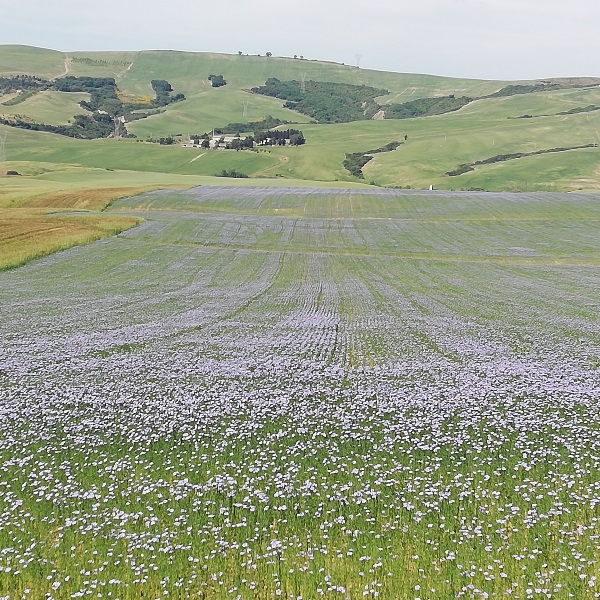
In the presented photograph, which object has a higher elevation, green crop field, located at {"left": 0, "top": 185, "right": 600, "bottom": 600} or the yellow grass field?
green crop field, located at {"left": 0, "top": 185, "right": 600, "bottom": 600}

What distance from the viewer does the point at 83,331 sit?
28.2 m

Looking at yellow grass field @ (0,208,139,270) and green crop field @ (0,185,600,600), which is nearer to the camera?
green crop field @ (0,185,600,600)

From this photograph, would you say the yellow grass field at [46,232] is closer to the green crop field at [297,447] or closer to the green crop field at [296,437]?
the green crop field at [296,437]

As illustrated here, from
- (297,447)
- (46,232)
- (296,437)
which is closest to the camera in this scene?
(297,447)

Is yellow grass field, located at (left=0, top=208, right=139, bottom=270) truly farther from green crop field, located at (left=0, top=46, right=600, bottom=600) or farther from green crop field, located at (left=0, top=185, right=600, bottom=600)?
green crop field, located at (left=0, top=185, right=600, bottom=600)

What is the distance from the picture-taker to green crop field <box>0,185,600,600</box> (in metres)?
9.64

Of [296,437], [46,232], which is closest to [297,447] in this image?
[296,437]

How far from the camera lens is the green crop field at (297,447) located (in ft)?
31.6

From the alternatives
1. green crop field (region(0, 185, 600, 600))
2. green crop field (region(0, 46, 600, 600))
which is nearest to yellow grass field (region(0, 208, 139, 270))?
green crop field (region(0, 46, 600, 600))

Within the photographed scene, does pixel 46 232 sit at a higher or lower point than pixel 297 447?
lower

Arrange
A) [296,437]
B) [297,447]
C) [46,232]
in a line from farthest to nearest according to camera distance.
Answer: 1. [46,232]
2. [296,437]
3. [297,447]

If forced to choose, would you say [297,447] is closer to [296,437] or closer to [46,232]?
[296,437]

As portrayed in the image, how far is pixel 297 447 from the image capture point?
1441 cm

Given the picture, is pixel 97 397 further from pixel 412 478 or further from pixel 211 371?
pixel 412 478
